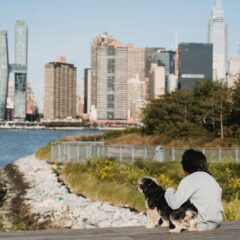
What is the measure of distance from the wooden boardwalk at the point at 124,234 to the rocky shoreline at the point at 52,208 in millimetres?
4488

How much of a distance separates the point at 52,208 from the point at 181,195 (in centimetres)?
1219

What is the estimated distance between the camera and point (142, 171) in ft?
66.9

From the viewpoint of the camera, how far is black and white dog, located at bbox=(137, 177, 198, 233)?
6.29m

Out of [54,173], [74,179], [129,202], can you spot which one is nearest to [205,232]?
[129,202]

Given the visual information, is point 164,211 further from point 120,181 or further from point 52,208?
point 120,181

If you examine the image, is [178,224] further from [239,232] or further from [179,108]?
[179,108]

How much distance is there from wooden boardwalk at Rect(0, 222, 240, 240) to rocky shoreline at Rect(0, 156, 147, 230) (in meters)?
4.49

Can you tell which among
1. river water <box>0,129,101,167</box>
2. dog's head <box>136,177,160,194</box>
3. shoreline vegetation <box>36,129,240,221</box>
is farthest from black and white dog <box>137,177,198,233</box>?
river water <box>0,129,101,167</box>

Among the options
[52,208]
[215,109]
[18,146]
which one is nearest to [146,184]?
[52,208]

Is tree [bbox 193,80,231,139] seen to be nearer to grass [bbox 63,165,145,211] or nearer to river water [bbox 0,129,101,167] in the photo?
grass [bbox 63,165,145,211]

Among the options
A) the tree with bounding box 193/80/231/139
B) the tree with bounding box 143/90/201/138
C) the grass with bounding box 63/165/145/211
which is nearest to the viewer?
the grass with bounding box 63/165/145/211

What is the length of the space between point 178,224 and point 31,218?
10.8m

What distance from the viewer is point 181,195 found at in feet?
20.7

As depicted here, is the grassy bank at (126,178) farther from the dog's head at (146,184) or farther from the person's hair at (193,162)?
the person's hair at (193,162)
